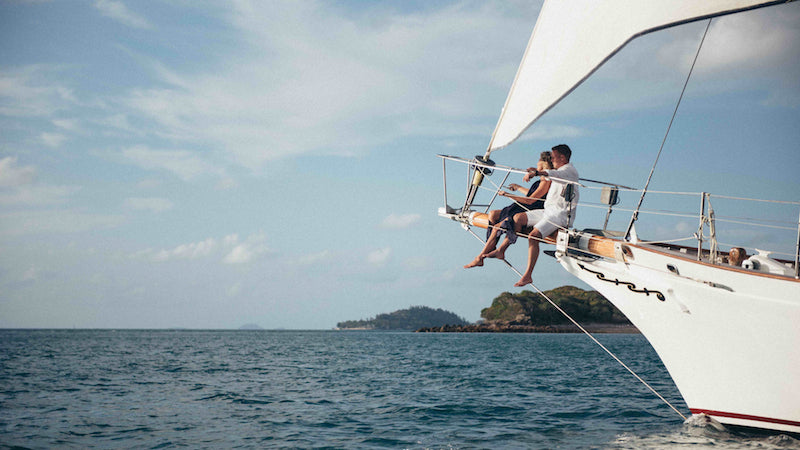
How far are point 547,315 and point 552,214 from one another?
113 meters

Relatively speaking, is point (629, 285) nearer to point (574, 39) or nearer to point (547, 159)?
point (547, 159)

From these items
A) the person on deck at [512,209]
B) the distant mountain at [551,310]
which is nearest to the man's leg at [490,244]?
the person on deck at [512,209]

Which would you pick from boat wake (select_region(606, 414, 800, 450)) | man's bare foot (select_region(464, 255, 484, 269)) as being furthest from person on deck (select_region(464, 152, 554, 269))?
boat wake (select_region(606, 414, 800, 450))

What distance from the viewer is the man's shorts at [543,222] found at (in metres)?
8.15

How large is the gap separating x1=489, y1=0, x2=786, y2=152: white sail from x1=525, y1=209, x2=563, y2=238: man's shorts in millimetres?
1125

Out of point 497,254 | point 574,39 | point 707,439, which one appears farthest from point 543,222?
point 707,439

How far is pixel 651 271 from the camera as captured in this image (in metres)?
8.07

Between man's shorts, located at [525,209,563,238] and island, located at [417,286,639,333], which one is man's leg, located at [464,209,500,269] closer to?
man's shorts, located at [525,209,563,238]

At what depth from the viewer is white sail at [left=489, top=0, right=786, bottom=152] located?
720 centimetres

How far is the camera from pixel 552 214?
8172mm

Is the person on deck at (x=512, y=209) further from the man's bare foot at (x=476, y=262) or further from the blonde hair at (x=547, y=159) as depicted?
the blonde hair at (x=547, y=159)

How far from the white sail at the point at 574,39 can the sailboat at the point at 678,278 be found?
13 mm

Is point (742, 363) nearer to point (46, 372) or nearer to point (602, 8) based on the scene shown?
point (602, 8)

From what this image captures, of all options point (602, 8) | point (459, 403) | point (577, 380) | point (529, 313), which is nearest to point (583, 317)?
point (529, 313)
